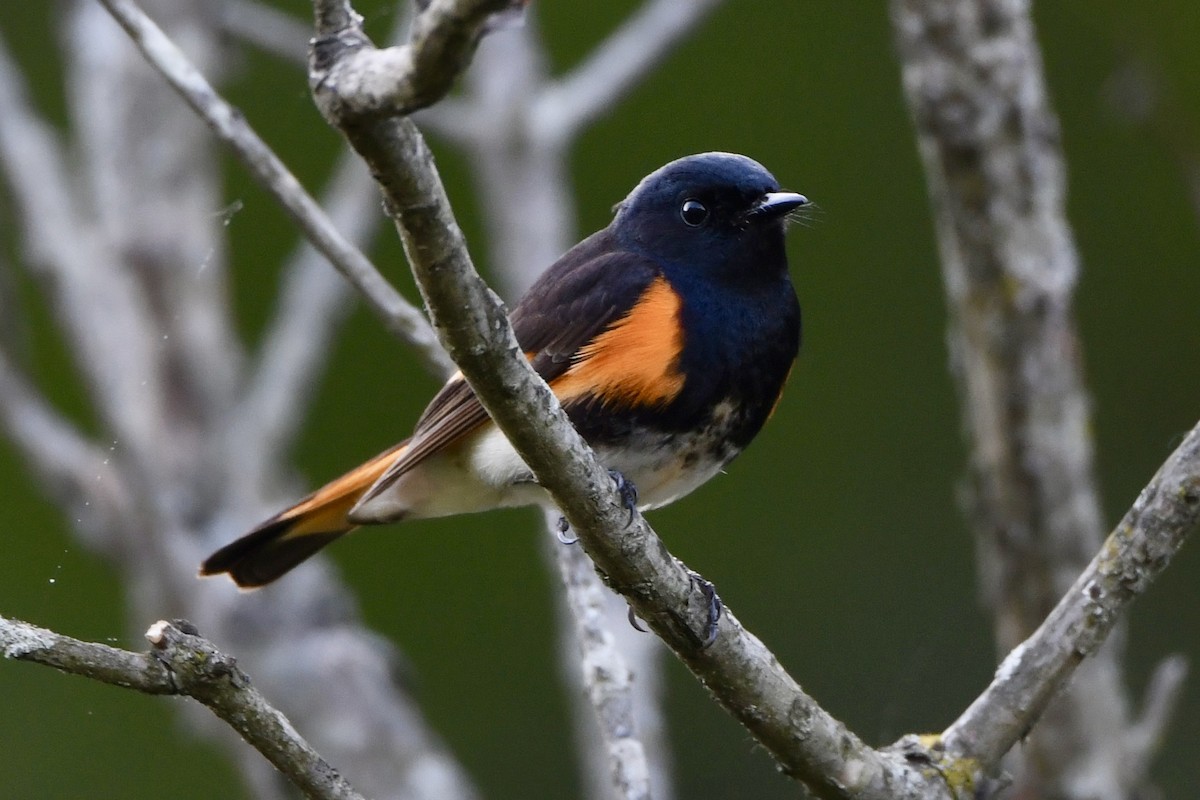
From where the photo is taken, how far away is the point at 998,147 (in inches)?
158

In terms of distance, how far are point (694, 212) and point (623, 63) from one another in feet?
A: 7.93

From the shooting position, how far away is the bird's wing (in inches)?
120

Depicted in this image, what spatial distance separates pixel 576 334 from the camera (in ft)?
10.2

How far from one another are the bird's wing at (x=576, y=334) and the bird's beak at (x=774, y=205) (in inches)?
9.2

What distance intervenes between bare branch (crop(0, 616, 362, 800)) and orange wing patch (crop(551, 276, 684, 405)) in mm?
1098

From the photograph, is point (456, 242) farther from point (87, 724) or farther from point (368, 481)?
point (87, 724)

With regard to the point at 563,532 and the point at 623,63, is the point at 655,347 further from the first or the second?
the point at 623,63

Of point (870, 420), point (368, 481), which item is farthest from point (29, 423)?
point (870, 420)

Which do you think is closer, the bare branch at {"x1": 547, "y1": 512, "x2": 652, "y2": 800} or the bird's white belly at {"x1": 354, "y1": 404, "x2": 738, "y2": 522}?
the bare branch at {"x1": 547, "y1": 512, "x2": 652, "y2": 800}

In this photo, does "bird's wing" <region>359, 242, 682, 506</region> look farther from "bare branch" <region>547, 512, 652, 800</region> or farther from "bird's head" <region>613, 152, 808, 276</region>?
"bare branch" <region>547, 512, 652, 800</region>

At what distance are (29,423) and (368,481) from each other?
7.29 feet

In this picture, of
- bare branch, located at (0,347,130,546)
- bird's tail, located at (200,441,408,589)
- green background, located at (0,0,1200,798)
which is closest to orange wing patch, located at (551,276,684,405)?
bird's tail, located at (200,441,408,589)

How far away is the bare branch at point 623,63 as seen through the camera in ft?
18.0

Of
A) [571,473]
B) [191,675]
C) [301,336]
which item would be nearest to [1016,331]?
[571,473]
